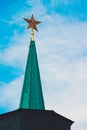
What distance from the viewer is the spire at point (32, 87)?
4559cm

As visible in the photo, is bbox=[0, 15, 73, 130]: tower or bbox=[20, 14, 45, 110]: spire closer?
bbox=[0, 15, 73, 130]: tower

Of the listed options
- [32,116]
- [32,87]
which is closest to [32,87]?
[32,87]

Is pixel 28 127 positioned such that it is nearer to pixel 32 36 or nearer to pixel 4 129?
pixel 4 129

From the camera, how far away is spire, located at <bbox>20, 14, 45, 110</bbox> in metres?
45.6

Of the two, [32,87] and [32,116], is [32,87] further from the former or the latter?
[32,116]

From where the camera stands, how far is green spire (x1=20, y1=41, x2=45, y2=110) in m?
45.6

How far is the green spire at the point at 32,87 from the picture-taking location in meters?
45.6

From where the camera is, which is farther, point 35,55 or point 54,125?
point 35,55

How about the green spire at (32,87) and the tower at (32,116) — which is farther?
the green spire at (32,87)

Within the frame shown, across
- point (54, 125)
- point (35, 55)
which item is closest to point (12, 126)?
point (54, 125)

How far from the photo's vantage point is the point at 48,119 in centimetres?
4178

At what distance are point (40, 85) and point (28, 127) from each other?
7629 mm

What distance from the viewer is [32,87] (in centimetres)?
4647

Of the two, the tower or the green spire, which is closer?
the tower
